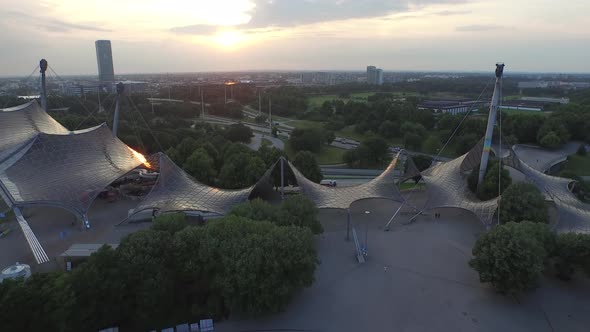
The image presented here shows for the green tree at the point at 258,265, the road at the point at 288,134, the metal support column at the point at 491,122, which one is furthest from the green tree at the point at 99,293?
the road at the point at 288,134

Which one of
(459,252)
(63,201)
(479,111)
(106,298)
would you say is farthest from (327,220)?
(479,111)

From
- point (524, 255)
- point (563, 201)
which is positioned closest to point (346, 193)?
point (524, 255)

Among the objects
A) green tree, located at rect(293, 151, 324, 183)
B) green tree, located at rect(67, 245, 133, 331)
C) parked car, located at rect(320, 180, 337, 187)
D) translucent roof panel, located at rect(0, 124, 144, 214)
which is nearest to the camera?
green tree, located at rect(67, 245, 133, 331)

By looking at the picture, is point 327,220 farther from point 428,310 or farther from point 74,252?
point 74,252

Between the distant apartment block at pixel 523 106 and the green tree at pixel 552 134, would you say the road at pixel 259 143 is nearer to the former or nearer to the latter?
the green tree at pixel 552 134

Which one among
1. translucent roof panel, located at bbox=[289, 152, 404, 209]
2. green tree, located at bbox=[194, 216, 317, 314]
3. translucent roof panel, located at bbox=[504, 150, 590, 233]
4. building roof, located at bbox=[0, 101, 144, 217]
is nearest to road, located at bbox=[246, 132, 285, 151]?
building roof, located at bbox=[0, 101, 144, 217]

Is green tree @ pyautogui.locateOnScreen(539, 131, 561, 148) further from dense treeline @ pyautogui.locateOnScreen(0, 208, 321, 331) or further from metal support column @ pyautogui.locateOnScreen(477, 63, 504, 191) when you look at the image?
dense treeline @ pyautogui.locateOnScreen(0, 208, 321, 331)
